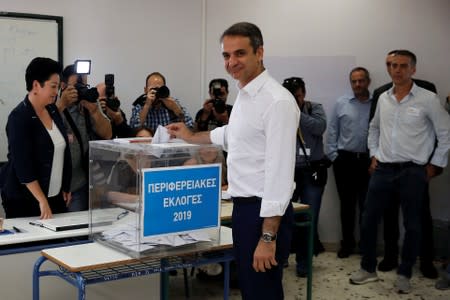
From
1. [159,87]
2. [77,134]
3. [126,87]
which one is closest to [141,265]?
[77,134]

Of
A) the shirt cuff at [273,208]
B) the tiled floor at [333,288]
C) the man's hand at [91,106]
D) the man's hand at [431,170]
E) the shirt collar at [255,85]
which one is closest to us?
the shirt cuff at [273,208]

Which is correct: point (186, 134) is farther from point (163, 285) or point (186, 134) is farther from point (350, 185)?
point (350, 185)

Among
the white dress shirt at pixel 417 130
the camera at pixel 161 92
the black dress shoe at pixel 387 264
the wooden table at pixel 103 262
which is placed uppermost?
the camera at pixel 161 92

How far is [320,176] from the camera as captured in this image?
191 inches

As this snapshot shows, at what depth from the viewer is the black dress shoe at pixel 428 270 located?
4.70m

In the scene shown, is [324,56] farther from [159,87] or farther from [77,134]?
[77,134]

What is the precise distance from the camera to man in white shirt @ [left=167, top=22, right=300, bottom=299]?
2186mm

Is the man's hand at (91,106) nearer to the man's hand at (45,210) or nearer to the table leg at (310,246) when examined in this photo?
the man's hand at (45,210)

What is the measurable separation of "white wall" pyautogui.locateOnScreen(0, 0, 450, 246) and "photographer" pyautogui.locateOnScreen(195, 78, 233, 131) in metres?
0.61

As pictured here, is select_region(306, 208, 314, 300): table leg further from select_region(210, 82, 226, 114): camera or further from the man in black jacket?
select_region(210, 82, 226, 114): camera

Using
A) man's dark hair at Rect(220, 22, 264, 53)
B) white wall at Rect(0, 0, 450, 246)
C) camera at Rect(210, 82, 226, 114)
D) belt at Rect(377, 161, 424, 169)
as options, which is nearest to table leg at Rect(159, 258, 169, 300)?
man's dark hair at Rect(220, 22, 264, 53)

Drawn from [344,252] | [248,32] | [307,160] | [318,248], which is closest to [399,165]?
[307,160]

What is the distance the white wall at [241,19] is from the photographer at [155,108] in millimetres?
429

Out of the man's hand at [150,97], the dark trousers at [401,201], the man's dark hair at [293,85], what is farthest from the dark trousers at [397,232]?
the man's hand at [150,97]
